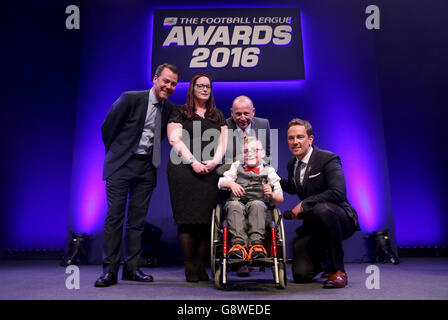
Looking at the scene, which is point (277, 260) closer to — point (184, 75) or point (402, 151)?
point (184, 75)

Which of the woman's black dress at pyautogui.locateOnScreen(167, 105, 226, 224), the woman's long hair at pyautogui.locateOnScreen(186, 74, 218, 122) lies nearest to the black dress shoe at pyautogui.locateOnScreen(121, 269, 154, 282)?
the woman's black dress at pyautogui.locateOnScreen(167, 105, 226, 224)

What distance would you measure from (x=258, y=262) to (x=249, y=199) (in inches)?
20.7

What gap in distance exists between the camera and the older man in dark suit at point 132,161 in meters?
2.31

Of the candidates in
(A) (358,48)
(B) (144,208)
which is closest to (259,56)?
(A) (358,48)

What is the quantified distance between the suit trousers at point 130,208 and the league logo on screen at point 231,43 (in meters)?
2.12

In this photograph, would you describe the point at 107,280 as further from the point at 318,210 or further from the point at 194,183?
the point at 318,210

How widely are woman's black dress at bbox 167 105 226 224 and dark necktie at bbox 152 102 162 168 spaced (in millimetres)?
96

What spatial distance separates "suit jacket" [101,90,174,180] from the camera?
2.33 metres

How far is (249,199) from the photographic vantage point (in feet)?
7.39

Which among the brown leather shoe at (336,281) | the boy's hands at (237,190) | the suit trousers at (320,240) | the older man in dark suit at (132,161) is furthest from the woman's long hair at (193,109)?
the brown leather shoe at (336,281)

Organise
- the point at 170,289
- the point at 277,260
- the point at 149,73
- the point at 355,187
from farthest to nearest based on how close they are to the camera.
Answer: the point at 149,73 → the point at 355,187 → the point at 170,289 → the point at 277,260

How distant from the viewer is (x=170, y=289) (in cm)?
205
